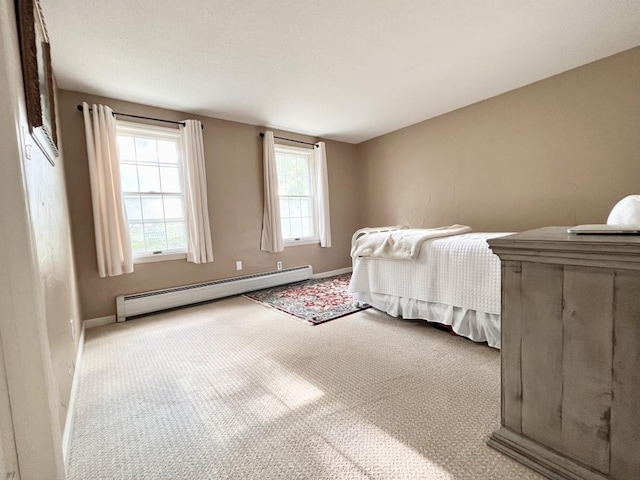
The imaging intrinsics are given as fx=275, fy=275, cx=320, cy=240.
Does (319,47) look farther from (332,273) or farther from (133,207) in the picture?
(332,273)

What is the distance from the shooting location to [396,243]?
2.46m

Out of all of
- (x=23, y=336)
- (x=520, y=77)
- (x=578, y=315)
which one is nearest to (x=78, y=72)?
(x=23, y=336)

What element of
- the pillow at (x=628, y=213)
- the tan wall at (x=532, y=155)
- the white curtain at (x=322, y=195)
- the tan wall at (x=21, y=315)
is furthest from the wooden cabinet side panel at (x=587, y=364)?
the white curtain at (x=322, y=195)

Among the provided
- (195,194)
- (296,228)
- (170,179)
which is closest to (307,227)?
(296,228)

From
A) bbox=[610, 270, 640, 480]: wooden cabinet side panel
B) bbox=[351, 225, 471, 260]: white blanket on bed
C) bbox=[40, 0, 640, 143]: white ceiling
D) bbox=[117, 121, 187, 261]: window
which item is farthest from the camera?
bbox=[117, 121, 187, 261]: window

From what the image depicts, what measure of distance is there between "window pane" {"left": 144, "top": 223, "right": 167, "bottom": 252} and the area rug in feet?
3.91

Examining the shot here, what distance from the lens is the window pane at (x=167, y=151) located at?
3.23 meters

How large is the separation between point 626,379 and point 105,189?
3730 mm

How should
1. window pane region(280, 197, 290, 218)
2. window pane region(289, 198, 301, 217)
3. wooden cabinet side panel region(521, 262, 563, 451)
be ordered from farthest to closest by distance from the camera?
window pane region(289, 198, 301, 217) < window pane region(280, 197, 290, 218) < wooden cabinet side panel region(521, 262, 563, 451)

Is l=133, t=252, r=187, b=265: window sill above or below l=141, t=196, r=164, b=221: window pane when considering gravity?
below

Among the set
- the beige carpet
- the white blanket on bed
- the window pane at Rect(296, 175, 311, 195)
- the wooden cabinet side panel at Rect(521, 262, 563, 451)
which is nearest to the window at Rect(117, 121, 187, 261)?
the beige carpet

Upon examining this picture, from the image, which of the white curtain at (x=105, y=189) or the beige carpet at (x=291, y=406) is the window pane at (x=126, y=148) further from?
the beige carpet at (x=291, y=406)

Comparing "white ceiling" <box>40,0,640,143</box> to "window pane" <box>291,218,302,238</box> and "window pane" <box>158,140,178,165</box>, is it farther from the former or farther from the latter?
"window pane" <box>291,218,302,238</box>

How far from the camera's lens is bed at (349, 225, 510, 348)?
1.92 m
